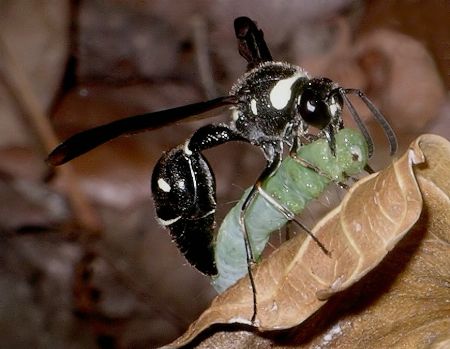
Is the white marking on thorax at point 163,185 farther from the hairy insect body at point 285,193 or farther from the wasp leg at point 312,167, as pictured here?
the wasp leg at point 312,167

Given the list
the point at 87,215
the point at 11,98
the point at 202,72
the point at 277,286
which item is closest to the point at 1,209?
the point at 87,215

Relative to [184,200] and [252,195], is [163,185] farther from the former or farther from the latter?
[252,195]

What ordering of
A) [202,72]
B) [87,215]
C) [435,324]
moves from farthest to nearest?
[202,72], [87,215], [435,324]

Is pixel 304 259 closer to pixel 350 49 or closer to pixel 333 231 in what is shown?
pixel 333 231

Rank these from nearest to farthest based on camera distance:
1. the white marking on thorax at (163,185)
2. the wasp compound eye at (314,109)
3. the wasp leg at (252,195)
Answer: the wasp leg at (252,195), the wasp compound eye at (314,109), the white marking on thorax at (163,185)

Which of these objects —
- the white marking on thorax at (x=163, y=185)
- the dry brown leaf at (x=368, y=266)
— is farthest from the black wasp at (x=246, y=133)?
the dry brown leaf at (x=368, y=266)

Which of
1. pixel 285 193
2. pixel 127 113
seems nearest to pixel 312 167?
pixel 285 193
